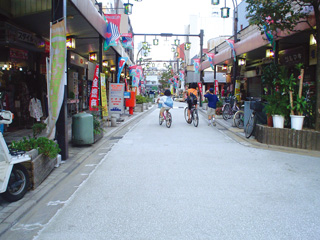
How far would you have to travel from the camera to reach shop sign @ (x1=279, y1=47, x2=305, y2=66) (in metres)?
15.7

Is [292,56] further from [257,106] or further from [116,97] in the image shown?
[116,97]

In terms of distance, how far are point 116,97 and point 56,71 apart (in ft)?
32.9

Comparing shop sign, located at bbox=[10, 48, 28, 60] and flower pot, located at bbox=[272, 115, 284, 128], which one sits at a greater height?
shop sign, located at bbox=[10, 48, 28, 60]

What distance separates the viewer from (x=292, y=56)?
55.2ft

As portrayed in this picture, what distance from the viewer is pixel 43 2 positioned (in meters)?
10.1

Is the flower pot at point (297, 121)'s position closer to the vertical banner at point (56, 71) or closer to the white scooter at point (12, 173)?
the vertical banner at point (56, 71)

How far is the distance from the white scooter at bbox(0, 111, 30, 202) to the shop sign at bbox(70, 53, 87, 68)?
15110mm

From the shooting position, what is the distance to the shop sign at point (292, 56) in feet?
51.5

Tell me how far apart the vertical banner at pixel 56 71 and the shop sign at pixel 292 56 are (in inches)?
502

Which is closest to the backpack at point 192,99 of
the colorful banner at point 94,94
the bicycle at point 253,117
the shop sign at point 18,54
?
the bicycle at point 253,117

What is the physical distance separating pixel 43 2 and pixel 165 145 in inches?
240

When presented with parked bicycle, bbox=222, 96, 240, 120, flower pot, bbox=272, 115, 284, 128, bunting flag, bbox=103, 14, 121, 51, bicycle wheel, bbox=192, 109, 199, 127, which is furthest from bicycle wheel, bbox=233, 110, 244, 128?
bunting flag, bbox=103, 14, 121, 51

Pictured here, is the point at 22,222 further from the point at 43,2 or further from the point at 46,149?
the point at 43,2

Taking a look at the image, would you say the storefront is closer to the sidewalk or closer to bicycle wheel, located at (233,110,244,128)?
the sidewalk
